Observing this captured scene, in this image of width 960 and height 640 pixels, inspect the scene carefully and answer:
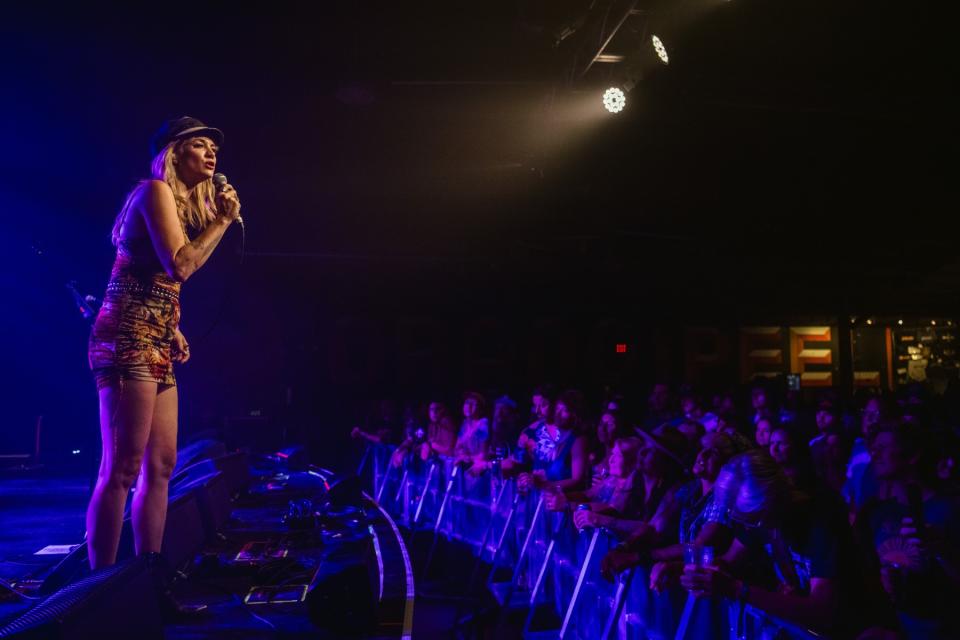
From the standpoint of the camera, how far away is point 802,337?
48.8ft

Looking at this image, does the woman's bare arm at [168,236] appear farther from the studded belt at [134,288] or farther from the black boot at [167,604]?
the black boot at [167,604]

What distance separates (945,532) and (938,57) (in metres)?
5.92

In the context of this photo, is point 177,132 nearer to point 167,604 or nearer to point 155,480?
point 155,480

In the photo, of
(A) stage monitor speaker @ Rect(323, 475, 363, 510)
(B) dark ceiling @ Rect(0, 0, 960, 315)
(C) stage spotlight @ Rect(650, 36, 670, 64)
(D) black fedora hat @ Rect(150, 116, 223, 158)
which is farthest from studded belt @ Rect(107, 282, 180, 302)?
(C) stage spotlight @ Rect(650, 36, 670, 64)

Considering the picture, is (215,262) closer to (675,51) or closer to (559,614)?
(675,51)

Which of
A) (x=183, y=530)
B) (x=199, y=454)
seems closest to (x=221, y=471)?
(x=199, y=454)

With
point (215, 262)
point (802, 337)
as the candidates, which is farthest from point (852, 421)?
point (215, 262)

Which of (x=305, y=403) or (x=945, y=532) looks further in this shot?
(x=305, y=403)

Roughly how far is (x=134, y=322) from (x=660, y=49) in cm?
503

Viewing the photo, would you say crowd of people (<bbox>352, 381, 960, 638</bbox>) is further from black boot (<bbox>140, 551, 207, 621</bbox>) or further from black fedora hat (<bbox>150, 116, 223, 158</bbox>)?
black fedora hat (<bbox>150, 116, 223, 158</bbox>)

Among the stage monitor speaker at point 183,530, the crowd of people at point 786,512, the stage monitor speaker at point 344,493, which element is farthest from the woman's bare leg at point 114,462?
the stage monitor speaker at point 344,493

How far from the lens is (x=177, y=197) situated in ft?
6.59

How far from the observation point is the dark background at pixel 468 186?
577cm

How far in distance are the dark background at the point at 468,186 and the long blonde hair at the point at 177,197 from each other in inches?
11.3
